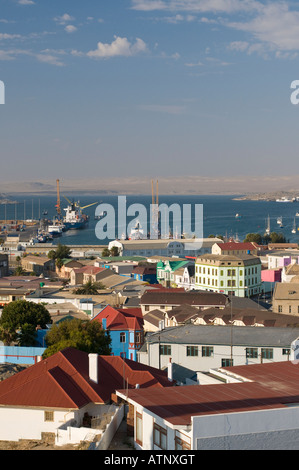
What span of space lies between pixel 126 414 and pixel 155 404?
3.19ft

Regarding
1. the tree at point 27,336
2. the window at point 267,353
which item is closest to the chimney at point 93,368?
the window at point 267,353

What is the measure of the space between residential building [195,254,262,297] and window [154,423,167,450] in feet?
60.4

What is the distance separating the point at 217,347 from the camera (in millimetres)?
12016

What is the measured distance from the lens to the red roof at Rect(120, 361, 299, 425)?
6.12m

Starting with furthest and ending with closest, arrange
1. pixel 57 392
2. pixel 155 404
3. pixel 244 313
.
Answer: pixel 244 313, pixel 57 392, pixel 155 404

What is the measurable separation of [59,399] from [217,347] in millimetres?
4732

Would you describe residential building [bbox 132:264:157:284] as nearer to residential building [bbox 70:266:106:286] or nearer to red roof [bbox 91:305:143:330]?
residential building [bbox 70:266:106:286]

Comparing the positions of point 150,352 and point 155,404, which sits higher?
point 155,404

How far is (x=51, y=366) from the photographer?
8734 mm

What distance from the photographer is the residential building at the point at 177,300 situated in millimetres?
17922
